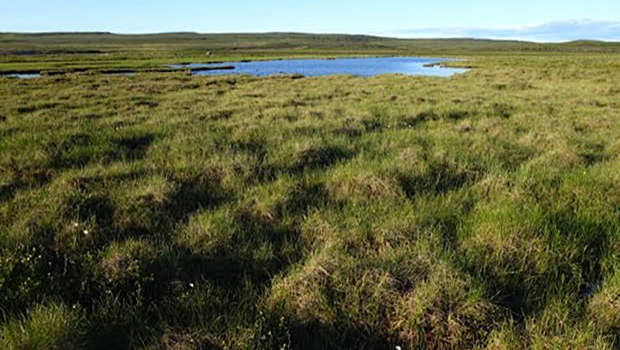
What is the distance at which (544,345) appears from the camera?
3020mm

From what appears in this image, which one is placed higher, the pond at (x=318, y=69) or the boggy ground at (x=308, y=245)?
the pond at (x=318, y=69)

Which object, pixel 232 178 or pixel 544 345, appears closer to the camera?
pixel 544 345

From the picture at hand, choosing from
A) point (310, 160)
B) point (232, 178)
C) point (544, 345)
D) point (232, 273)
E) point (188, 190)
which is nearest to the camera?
point (544, 345)

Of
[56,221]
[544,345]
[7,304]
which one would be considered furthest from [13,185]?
[544,345]

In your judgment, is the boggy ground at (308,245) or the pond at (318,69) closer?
the boggy ground at (308,245)

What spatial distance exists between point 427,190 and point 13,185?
6.91 meters

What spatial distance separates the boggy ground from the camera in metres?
3.30

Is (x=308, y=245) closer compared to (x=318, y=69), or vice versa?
(x=308, y=245)

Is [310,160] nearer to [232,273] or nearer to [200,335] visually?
[232,273]

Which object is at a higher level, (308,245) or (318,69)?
(318,69)

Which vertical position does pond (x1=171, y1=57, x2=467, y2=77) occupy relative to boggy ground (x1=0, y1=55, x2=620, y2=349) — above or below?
above

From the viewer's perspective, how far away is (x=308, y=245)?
15.6 ft

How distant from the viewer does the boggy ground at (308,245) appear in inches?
130

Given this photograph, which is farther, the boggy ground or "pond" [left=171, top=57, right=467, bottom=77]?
"pond" [left=171, top=57, right=467, bottom=77]
